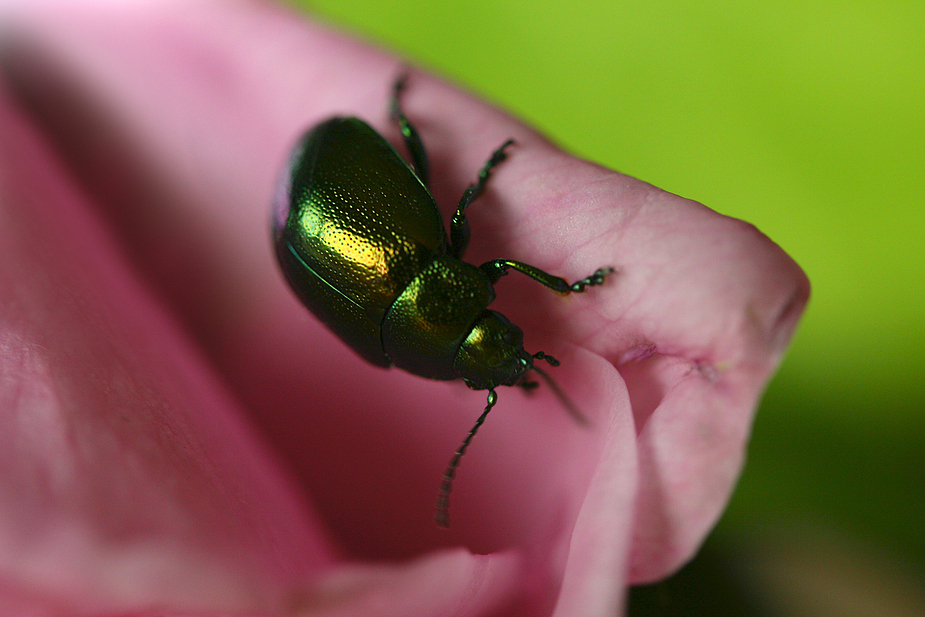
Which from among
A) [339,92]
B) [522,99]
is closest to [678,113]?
[522,99]

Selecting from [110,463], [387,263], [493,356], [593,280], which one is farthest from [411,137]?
[110,463]

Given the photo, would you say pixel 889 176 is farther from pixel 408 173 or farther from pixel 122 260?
pixel 122 260

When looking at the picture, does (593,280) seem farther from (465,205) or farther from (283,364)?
(283,364)

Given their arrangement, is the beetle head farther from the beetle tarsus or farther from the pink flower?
the beetle tarsus

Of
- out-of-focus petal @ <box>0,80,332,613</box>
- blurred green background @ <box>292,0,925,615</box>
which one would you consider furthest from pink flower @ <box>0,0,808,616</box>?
blurred green background @ <box>292,0,925,615</box>

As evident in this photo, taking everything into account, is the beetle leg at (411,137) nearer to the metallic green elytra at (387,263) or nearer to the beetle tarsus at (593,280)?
the metallic green elytra at (387,263)
